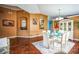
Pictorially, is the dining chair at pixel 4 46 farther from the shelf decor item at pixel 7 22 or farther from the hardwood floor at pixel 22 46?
the shelf decor item at pixel 7 22

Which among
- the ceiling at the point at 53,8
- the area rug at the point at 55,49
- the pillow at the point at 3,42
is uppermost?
the ceiling at the point at 53,8

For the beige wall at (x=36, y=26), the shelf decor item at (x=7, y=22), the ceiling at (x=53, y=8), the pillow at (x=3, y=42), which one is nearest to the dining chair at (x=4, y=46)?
the pillow at (x=3, y=42)

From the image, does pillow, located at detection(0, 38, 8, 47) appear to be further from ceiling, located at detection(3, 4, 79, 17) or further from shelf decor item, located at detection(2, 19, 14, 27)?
ceiling, located at detection(3, 4, 79, 17)

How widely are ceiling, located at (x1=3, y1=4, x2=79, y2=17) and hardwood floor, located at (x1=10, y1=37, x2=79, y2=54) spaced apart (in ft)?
1.81

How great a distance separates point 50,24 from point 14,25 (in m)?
0.72

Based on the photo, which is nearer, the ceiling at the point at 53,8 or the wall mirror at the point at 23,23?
the ceiling at the point at 53,8

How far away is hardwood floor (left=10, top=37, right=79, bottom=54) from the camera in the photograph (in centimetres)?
244

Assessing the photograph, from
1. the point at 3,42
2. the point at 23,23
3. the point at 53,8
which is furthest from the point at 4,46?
the point at 53,8

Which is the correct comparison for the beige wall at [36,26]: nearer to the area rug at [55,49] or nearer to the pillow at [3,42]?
the area rug at [55,49]

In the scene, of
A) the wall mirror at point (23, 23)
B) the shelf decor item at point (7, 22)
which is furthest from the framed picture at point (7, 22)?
the wall mirror at point (23, 23)

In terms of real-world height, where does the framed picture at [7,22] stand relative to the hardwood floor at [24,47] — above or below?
above

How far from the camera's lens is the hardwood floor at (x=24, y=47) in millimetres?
2443

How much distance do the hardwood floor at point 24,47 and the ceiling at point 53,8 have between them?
0.55m

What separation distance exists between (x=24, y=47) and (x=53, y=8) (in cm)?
95
